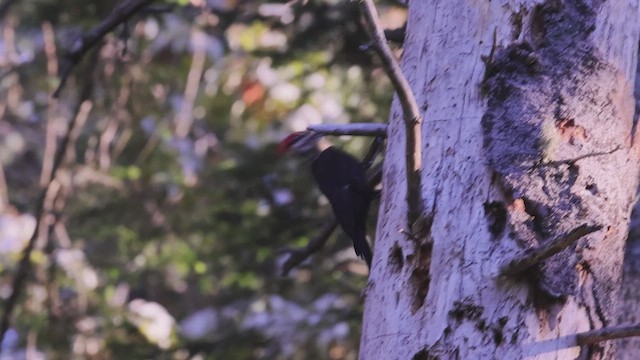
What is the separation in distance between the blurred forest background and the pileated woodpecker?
1.21ft

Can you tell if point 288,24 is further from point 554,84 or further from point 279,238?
point 554,84

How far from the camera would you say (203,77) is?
8.11 m

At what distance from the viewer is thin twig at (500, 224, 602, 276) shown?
1.54 metres

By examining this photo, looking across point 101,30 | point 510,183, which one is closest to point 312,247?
point 101,30

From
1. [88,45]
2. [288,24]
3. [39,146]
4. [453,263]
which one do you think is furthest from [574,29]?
[39,146]

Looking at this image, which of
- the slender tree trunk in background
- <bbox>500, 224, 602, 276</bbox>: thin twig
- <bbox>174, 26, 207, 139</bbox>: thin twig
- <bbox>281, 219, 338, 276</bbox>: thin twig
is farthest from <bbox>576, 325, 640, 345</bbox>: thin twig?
<bbox>174, 26, 207, 139</bbox>: thin twig

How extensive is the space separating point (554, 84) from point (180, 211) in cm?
503

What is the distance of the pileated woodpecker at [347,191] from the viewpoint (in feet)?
11.2

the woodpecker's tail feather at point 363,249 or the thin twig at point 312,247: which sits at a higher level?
the thin twig at point 312,247

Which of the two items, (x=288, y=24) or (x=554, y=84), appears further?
(x=288, y=24)

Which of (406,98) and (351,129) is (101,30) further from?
(406,98)

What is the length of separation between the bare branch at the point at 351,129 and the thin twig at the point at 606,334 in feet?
2.32

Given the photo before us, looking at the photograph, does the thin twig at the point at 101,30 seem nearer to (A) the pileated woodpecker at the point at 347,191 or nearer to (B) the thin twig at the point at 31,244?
(B) the thin twig at the point at 31,244

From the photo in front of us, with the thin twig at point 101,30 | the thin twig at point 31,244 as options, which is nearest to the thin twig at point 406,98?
the thin twig at point 101,30
